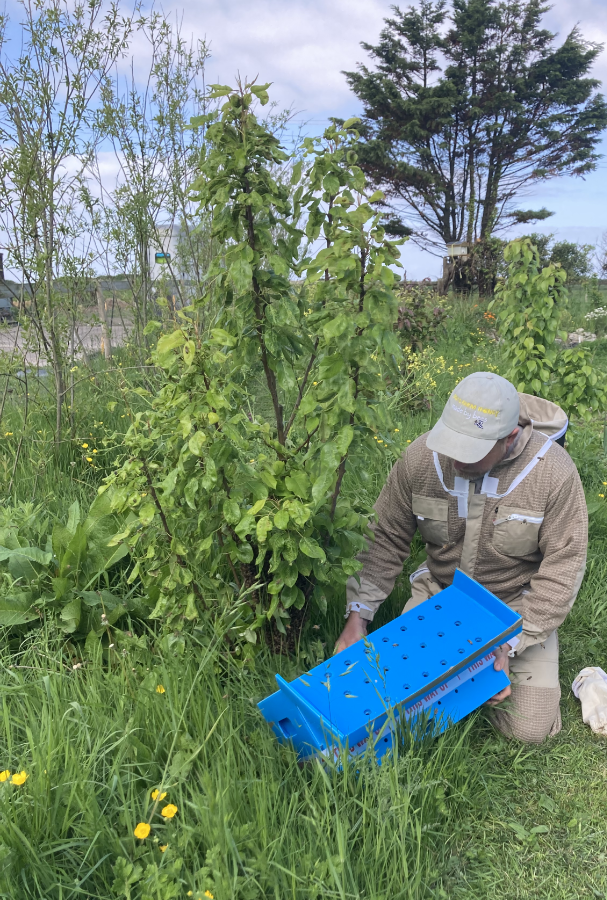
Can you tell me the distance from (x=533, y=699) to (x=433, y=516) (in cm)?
79

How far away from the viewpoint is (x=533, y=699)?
2375 millimetres

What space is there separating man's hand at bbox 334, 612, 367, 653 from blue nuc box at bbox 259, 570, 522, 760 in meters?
0.23

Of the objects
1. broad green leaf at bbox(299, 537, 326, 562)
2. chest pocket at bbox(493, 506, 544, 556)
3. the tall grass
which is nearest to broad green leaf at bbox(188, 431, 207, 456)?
broad green leaf at bbox(299, 537, 326, 562)

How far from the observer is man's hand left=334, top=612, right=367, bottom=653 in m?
2.36

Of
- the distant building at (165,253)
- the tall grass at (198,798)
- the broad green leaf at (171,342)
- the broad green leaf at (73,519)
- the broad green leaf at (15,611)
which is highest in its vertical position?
the distant building at (165,253)

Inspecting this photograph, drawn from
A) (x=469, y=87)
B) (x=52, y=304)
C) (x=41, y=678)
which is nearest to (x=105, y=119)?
(x=52, y=304)

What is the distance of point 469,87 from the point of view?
22.6m

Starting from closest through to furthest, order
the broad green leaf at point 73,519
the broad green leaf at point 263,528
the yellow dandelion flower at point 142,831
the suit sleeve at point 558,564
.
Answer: the yellow dandelion flower at point 142,831 < the broad green leaf at point 263,528 < the suit sleeve at point 558,564 < the broad green leaf at point 73,519

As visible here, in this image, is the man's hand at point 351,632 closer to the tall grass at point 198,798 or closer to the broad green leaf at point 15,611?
the tall grass at point 198,798

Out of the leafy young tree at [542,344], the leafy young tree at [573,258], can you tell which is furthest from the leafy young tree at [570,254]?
the leafy young tree at [542,344]

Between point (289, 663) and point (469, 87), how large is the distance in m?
25.5

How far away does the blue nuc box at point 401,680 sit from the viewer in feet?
5.93

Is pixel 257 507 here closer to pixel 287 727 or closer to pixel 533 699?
pixel 287 727

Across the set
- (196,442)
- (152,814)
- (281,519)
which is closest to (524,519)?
(281,519)
